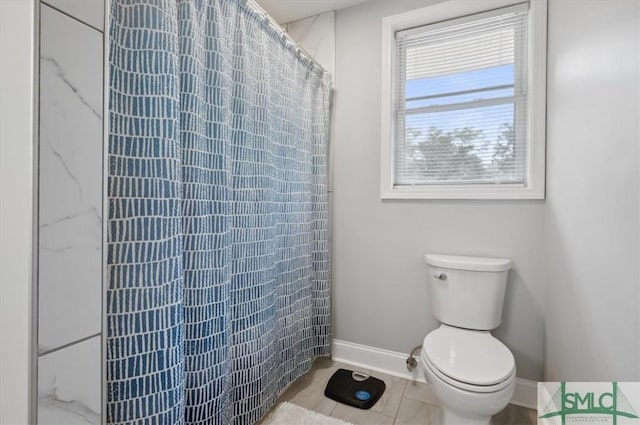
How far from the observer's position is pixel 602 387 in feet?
3.27

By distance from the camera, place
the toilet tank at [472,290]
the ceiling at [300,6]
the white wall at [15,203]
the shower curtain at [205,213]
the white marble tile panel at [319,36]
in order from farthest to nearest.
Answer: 1. the white marble tile panel at [319,36]
2. the ceiling at [300,6]
3. the toilet tank at [472,290]
4. the shower curtain at [205,213]
5. the white wall at [15,203]

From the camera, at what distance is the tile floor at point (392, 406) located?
1.56 m

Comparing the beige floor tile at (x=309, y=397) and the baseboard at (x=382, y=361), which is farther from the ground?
the baseboard at (x=382, y=361)

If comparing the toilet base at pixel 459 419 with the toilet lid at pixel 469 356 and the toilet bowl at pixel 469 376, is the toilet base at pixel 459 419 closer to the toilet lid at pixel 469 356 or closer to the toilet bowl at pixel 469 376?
the toilet bowl at pixel 469 376

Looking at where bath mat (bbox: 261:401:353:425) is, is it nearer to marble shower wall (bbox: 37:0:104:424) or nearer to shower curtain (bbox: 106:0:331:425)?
shower curtain (bbox: 106:0:331:425)

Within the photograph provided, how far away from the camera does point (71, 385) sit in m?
0.53

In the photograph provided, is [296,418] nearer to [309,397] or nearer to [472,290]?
[309,397]

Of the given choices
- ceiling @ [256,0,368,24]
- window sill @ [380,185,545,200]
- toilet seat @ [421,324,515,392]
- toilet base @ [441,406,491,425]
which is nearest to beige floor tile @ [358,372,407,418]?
toilet base @ [441,406,491,425]

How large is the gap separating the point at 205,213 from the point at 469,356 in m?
1.25

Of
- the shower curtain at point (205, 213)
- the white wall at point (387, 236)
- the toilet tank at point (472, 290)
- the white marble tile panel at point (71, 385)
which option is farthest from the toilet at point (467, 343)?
the white marble tile panel at point (71, 385)

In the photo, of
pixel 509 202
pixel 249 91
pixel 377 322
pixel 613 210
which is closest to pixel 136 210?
pixel 249 91

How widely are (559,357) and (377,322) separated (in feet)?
3.12

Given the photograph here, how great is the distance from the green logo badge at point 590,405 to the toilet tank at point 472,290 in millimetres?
399

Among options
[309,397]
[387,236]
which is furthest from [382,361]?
[387,236]
